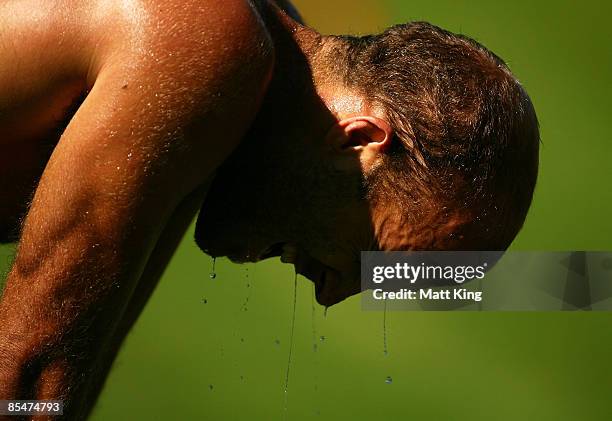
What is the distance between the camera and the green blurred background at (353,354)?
6.79 feet

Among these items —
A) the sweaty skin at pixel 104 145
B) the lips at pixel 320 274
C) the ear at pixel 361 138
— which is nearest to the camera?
the sweaty skin at pixel 104 145

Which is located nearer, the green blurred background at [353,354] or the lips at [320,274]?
the lips at [320,274]

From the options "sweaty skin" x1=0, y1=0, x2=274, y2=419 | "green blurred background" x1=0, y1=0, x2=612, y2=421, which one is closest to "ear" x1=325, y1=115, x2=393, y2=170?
"sweaty skin" x1=0, y1=0, x2=274, y2=419

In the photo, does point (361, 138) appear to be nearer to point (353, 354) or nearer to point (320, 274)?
point (320, 274)

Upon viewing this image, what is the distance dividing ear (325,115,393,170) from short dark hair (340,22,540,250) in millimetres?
13

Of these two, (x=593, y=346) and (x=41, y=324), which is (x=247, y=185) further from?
(x=593, y=346)

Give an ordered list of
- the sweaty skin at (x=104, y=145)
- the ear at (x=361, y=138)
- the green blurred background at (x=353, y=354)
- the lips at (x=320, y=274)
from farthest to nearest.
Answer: the green blurred background at (x=353, y=354), the lips at (x=320, y=274), the ear at (x=361, y=138), the sweaty skin at (x=104, y=145)

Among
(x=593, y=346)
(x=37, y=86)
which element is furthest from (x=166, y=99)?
(x=593, y=346)

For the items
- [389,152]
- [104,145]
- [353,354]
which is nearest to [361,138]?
[389,152]

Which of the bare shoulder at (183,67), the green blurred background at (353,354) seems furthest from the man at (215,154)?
the green blurred background at (353,354)

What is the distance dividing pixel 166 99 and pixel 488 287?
3.65 feet

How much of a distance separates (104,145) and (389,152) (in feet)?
1.17

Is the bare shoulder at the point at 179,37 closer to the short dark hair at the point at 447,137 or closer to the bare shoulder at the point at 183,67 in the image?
the bare shoulder at the point at 183,67

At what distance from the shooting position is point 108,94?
0.95m
